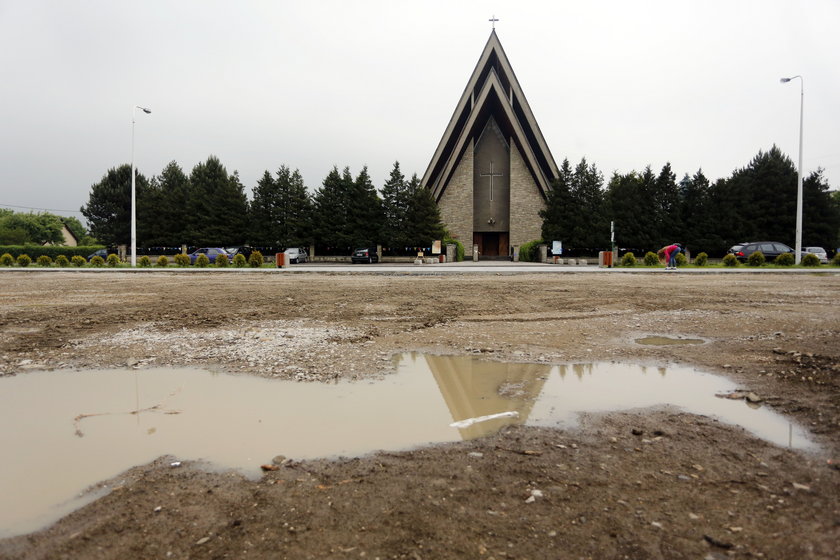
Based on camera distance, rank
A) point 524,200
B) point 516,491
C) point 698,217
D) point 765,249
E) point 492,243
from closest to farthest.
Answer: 1. point 516,491
2. point 765,249
3. point 698,217
4. point 524,200
5. point 492,243

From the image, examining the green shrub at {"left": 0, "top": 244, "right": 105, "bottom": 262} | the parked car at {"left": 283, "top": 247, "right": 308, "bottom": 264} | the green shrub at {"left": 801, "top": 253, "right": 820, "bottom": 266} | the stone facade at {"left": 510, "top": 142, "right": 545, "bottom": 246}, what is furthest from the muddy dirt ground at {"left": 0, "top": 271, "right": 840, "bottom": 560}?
the green shrub at {"left": 0, "top": 244, "right": 105, "bottom": 262}

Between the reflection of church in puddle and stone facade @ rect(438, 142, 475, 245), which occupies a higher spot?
stone facade @ rect(438, 142, 475, 245)

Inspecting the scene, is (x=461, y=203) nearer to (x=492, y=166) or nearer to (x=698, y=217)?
(x=492, y=166)

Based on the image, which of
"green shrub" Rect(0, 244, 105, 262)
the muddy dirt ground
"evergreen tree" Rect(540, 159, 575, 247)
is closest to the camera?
the muddy dirt ground

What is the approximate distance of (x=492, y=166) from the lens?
43.2 meters

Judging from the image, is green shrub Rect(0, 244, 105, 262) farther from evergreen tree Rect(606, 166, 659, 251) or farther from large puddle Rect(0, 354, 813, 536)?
large puddle Rect(0, 354, 813, 536)

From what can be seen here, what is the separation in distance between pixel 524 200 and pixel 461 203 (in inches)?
207

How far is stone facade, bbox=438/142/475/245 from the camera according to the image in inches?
A: 1652

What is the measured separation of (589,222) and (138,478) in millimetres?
36158

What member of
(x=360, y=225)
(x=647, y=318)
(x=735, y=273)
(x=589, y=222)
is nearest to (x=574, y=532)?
(x=647, y=318)

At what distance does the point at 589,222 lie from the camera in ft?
117

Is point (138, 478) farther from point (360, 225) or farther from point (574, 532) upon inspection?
point (360, 225)

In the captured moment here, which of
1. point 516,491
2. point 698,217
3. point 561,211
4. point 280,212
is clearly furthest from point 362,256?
point 516,491

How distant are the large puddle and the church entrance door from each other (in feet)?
129
